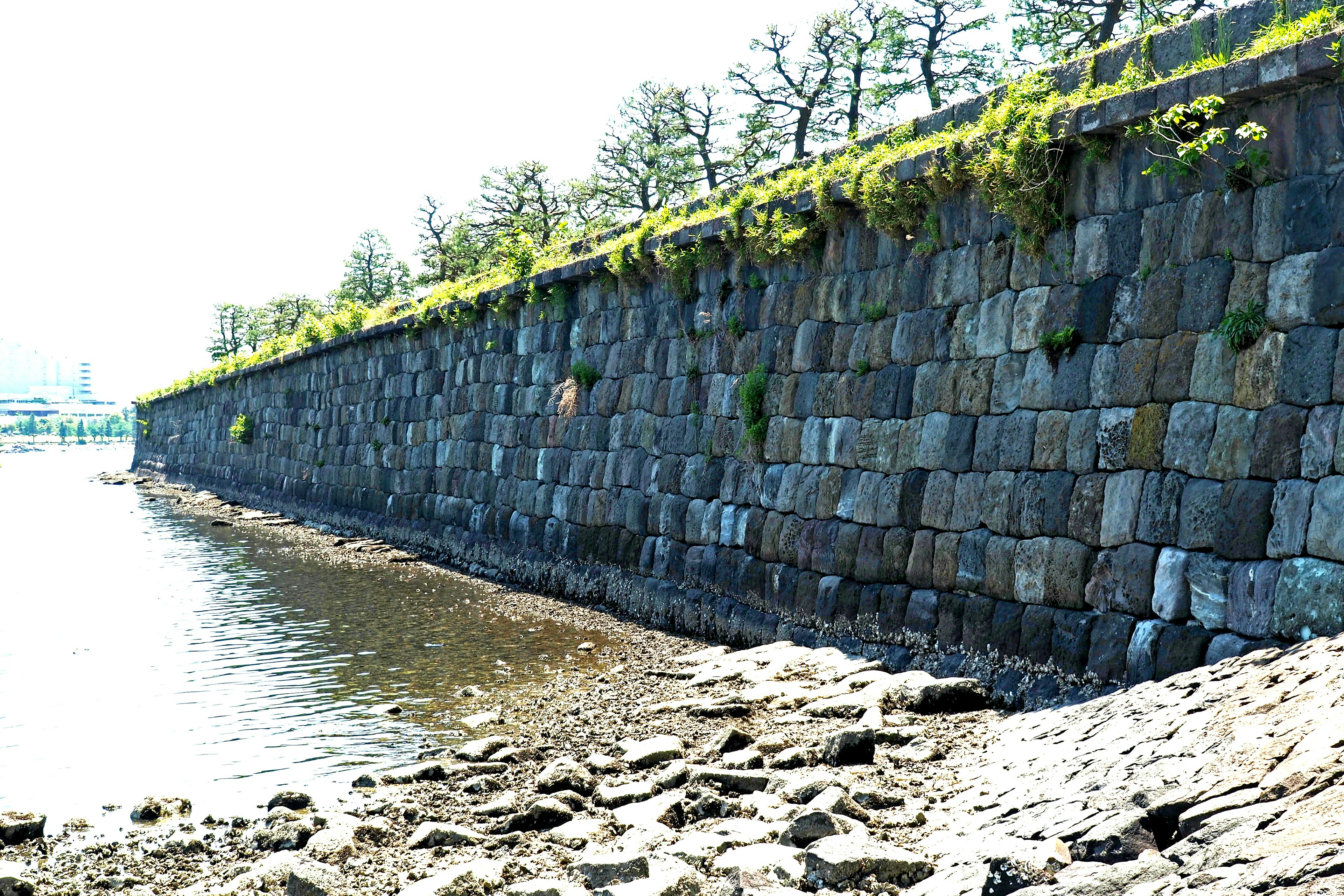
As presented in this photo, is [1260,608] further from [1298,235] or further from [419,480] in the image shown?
[419,480]

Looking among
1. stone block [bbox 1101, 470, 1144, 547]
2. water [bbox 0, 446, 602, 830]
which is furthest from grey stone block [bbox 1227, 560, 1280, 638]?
water [bbox 0, 446, 602, 830]

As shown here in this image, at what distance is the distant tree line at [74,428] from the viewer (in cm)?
14662

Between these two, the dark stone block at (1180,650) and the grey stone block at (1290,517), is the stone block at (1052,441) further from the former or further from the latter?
the grey stone block at (1290,517)

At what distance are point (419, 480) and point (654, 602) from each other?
9390 mm

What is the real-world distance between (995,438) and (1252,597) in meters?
2.57

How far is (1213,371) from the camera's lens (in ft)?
23.9

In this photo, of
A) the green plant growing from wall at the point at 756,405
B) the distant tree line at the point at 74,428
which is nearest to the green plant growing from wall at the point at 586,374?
the green plant growing from wall at the point at 756,405

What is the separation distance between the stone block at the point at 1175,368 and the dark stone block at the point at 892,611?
110 inches

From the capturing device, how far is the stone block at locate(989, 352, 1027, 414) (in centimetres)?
888

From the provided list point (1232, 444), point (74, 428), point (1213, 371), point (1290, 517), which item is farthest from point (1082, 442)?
point (74, 428)

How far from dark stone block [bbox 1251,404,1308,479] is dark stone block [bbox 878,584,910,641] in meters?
3.28

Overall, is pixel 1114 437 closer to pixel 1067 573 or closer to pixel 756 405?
pixel 1067 573

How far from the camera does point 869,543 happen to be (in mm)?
10188

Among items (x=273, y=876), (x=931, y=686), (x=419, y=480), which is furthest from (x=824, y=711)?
(x=419, y=480)
